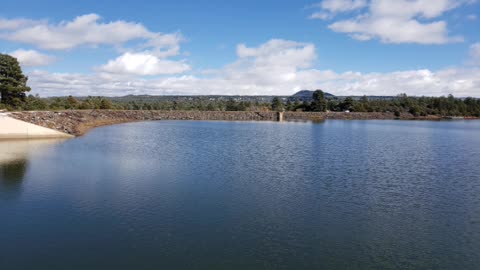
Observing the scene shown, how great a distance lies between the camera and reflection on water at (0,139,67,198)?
2011cm

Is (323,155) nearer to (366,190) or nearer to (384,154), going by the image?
(384,154)

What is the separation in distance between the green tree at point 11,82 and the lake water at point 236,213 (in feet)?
91.9

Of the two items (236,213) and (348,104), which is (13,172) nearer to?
(236,213)

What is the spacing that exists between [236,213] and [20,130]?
3468 centimetres

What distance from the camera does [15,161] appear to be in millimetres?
27375

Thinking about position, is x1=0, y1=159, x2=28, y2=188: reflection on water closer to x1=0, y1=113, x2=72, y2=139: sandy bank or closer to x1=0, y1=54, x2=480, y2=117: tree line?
x1=0, y1=113, x2=72, y2=139: sandy bank

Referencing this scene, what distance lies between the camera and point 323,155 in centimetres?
3247

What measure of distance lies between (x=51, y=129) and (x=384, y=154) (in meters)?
36.2

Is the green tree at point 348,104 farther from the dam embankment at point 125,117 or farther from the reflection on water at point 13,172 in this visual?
the reflection on water at point 13,172

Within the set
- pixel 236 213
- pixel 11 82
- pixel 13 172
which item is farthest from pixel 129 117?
pixel 236 213

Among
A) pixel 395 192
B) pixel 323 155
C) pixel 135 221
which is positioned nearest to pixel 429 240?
pixel 395 192

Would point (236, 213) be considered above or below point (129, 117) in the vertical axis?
below

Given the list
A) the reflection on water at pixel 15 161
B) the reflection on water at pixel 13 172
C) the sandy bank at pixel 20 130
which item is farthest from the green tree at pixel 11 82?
the reflection on water at pixel 13 172

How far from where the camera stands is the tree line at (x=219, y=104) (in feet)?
175
